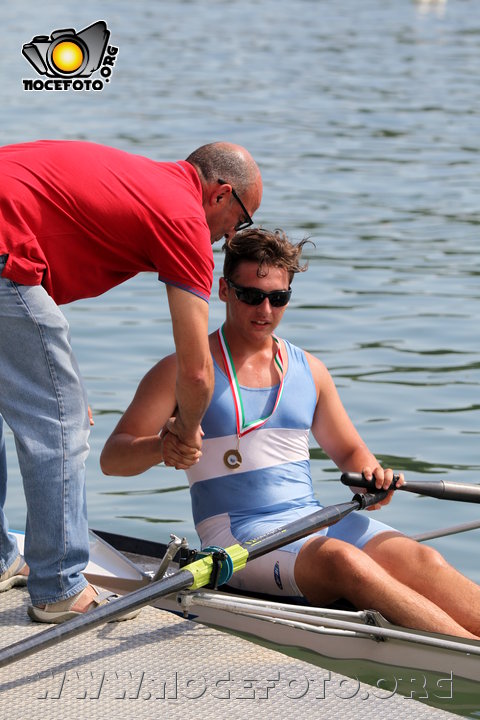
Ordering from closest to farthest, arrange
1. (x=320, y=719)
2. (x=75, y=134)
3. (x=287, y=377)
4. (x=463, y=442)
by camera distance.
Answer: (x=320, y=719), (x=287, y=377), (x=463, y=442), (x=75, y=134)

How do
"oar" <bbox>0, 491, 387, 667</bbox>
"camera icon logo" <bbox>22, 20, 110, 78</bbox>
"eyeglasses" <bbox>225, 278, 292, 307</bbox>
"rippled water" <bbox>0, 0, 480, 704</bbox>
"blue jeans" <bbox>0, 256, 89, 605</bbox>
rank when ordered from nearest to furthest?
"oar" <bbox>0, 491, 387, 667</bbox> → "blue jeans" <bbox>0, 256, 89, 605</bbox> → "eyeglasses" <bbox>225, 278, 292, 307</bbox> → "rippled water" <bbox>0, 0, 480, 704</bbox> → "camera icon logo" <bbox>22, 20, 110, 78</bbox>

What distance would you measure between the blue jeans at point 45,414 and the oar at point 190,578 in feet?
1.08

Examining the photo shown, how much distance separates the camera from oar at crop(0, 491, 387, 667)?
12.9 feet

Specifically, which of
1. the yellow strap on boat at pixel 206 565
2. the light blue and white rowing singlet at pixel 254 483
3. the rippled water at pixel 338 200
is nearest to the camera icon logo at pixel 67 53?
the rippled water at pixel 338 200

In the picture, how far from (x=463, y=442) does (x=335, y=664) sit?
350cm

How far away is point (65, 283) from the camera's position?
4.43 meters

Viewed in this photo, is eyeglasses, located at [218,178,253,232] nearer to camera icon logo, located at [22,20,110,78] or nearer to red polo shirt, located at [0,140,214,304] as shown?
red polo shirt, located at [0,140,214,304]

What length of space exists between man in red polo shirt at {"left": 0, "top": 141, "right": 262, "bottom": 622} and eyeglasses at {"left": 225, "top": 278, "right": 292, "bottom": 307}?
649 millimetres

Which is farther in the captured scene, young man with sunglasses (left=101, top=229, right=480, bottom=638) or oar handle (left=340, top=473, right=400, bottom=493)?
oar handle (left=340, top=473, right=400, bottom=493)

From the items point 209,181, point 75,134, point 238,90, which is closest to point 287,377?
point 209,181

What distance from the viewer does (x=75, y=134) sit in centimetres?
1833

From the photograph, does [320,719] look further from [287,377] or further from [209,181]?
[209,181]

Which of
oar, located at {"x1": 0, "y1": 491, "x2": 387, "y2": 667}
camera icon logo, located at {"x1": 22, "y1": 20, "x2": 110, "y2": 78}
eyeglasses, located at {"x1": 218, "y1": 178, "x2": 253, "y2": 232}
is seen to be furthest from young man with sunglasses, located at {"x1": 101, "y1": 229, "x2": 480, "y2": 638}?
camera icon logo, located at {"x1": 22, "y1": 20, "x2": 110, "y2": 78}

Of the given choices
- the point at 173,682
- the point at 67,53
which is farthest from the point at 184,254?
the point at 67,53
